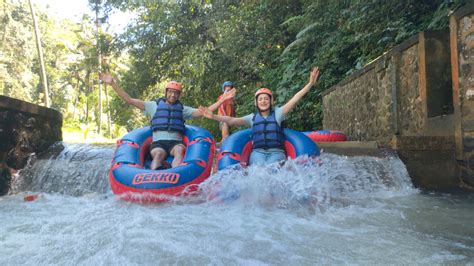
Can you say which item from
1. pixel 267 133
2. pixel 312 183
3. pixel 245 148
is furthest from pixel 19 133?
pixel 312 183

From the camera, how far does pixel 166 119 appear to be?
16.3ft

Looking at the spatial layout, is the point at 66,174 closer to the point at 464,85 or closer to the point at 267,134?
the point at 267,134

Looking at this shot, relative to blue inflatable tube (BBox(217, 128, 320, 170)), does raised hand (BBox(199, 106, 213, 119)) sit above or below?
above

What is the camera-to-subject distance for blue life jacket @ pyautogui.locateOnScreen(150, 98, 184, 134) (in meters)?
4.96

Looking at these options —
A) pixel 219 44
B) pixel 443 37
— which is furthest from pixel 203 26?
pixel 443 37

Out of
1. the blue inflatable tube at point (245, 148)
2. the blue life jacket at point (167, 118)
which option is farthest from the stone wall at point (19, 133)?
the blue inflatable tube at point (245, 148)

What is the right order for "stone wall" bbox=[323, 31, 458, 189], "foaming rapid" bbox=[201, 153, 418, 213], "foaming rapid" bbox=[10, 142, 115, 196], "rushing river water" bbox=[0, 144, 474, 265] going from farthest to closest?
"foaming rapid" bbox=[10, 142, 115, 196]
"stone wall" bbox=[323, 31, 458, 189]
"foaming rapid" bbox=[201, 153, 418, 213]
"rushing river water" bbox=[0, 144, 474, 265]

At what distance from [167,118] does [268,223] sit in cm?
237

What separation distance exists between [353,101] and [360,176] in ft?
12.5

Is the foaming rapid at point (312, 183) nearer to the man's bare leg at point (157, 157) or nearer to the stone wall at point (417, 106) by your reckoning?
the stone wall at point (417, 106)

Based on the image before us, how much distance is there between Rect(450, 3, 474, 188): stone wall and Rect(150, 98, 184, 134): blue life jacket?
334cm

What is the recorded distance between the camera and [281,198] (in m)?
3.86

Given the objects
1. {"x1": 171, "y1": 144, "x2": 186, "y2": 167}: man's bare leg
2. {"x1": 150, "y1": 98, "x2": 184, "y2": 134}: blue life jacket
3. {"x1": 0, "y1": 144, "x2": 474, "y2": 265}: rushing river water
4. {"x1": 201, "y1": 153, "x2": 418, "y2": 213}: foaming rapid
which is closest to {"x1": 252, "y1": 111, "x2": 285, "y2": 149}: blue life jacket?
{"x1": 201, "y1": 153, "x2": 418, "y2": 213}: foaming rapid

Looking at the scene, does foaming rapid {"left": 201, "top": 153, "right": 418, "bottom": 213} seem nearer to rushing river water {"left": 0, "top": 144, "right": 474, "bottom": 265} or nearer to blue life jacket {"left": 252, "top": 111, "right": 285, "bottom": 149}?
rushing river water {"left": 0, "top": 144, "right": 474, "bottom": 265}
